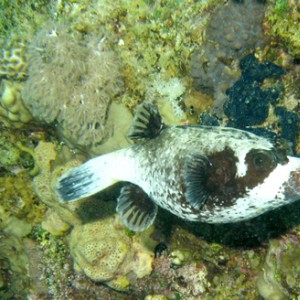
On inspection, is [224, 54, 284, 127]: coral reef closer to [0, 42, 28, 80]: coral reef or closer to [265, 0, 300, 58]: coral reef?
[265, 0, 300, 58]: coral reef

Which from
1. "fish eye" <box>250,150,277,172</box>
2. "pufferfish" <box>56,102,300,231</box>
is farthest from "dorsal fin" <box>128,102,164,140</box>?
"fish eye" <box>250,150,277,172</box>

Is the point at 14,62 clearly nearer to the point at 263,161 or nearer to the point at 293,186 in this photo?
the point at 263,161

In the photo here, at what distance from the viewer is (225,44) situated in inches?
154


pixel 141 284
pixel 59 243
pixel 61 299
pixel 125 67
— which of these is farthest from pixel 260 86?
pixel 61 299

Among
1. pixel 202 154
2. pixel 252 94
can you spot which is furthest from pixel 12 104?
pixel 252 94

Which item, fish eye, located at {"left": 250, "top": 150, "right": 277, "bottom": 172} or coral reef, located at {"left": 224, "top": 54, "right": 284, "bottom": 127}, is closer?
fish eye, located at {"left": 250, "top": 150, "right": 277, "bottom": 172}

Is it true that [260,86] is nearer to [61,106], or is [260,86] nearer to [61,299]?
[61,106]

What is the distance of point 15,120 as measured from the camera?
5113 mm

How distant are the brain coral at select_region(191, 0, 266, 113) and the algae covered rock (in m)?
2.45

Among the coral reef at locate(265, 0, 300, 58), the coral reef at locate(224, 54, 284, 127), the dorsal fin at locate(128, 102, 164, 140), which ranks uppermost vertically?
the coral reef at locate(265, 0, 300, 58)

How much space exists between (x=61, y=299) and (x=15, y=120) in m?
3.51

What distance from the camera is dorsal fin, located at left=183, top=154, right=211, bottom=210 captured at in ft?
9.89

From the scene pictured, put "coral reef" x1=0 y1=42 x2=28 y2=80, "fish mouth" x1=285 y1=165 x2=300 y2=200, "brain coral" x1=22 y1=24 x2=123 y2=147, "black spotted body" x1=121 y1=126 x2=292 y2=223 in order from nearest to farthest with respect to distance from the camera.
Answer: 1. "fish mouth" x1=285 y1=165 x2=300 y2=200
2. "black spotted body" x1=121 y1=126 x2=292 y2=223
3. "brain coral" x1=22 y1=24 x2=123 y2=147
4. "coral reef" x1=0 y1=42 x2=28 y2=80

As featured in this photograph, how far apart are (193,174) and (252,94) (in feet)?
4.78
